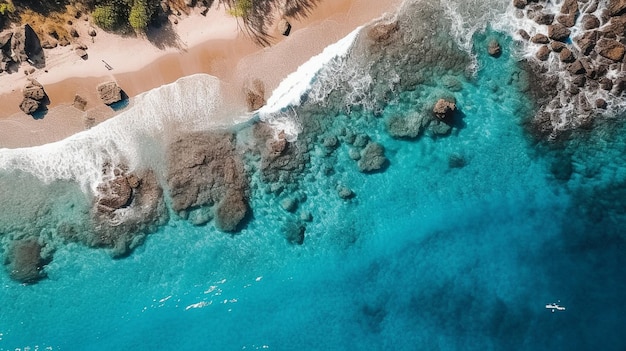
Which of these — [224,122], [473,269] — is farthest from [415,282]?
[224,122]

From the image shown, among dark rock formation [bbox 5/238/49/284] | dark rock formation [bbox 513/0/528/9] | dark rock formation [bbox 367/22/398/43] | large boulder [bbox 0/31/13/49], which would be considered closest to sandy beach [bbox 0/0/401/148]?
dark rock formation [bbox 367/22/398/43]

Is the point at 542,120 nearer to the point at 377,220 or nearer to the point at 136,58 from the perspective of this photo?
the point at 377,220

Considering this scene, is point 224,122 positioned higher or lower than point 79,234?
higher

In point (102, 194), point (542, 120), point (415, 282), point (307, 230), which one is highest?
point (542, 120)

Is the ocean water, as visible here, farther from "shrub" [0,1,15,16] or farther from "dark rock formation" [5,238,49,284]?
"shrub" [0,1,15,16]

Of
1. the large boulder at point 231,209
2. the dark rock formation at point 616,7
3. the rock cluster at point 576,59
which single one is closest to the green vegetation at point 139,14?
the large boulder at point 231,209

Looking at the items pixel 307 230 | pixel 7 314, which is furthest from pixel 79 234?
pixel 307 230

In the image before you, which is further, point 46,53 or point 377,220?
point 377,220
